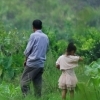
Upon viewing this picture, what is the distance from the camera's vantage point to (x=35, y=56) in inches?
293

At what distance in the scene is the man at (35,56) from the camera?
742 centimetres

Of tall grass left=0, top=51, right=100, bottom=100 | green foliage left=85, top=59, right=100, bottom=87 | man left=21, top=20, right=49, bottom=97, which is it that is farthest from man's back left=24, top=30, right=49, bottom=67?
green foliage left=85, top=59, right=100, bottom=87

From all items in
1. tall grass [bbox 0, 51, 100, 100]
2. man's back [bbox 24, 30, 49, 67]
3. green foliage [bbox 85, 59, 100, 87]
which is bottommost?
tall grass [bbox 0, 51, 100, 100]

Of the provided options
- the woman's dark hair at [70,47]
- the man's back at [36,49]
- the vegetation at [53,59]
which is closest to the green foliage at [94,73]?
the vegetation at [53,59]

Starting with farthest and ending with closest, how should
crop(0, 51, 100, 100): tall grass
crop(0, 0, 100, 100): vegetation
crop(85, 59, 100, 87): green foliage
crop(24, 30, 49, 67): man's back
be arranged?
crop(24, 30, 49, 67): man's back
crop(0, 0, 100, 100): vegetation
crop(85, 59, 100, 87): green foliage
crop(0, 51, 100, 100): tall grass

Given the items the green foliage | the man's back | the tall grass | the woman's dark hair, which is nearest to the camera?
the tall grass

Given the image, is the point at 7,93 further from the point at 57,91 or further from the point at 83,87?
the point at 83,87

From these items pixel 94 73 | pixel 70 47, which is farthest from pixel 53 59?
pixel 94 73

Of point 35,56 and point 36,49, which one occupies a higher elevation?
point 36,49

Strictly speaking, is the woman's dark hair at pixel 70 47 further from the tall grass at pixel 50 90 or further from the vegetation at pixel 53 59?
the tall grass at pixel 50 90

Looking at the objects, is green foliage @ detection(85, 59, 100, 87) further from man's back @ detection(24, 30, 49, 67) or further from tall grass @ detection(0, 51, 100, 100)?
man's back @ detection(24, 30, 49, 67)

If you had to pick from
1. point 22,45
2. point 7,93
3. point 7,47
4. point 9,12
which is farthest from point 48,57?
point 9,12

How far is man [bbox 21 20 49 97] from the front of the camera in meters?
7.42

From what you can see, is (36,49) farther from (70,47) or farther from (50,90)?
(50,90)
